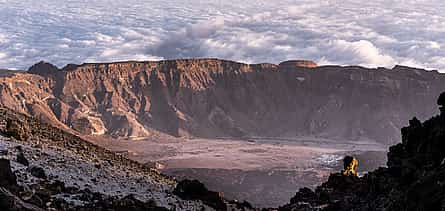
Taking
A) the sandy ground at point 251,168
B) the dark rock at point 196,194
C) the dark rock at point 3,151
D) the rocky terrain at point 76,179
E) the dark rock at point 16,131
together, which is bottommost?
the sandy ground at point 251,168

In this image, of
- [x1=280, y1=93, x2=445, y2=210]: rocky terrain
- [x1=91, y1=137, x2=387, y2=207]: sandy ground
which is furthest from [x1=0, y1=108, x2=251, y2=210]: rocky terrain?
[x1=91, y1=137, x2=387, y2=207]: sandy ground

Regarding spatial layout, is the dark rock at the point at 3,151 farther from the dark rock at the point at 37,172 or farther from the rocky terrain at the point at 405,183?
the rocky terrain at the point at 405,183

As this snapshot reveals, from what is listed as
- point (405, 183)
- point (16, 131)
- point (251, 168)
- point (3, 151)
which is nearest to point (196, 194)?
point (16, 131)

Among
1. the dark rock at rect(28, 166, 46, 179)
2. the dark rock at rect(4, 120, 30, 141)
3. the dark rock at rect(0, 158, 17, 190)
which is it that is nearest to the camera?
the dark rock at rect(0, 158, 17, 190)

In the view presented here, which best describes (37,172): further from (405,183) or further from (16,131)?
(405,183)

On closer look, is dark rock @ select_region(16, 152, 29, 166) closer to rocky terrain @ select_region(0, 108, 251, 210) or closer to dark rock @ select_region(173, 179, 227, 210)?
rocky terrain @ select_region(0, 108, 251, 210)

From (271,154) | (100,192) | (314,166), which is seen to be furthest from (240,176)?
(100,192)

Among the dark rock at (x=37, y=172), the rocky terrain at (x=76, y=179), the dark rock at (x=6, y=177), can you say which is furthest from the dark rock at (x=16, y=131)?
the dark rock at (x=6, y=177)
